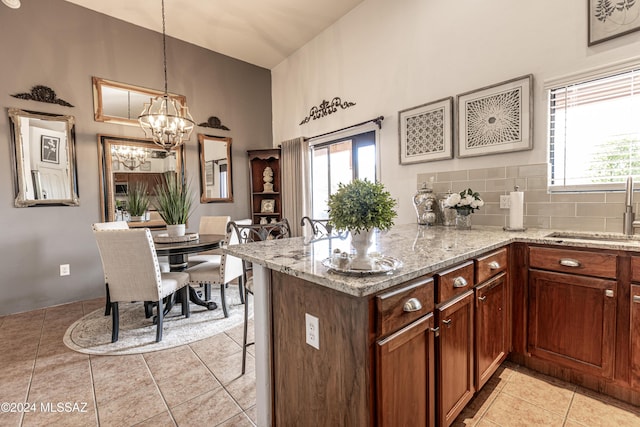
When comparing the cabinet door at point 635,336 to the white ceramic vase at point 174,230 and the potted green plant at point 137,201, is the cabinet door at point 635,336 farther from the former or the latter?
the potted green plant at point 137,201

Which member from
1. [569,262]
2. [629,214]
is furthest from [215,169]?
[629,214]

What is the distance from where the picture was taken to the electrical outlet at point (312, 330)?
1063mm

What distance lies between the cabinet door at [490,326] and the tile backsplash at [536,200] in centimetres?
78

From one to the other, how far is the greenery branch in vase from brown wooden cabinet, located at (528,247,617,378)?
1.36 m

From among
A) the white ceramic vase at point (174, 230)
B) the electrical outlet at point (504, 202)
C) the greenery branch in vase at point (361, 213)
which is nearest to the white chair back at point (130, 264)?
the white ceramic vase at point (174, 230)

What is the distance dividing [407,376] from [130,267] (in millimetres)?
2201

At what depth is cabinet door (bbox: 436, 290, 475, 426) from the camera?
4.05ft

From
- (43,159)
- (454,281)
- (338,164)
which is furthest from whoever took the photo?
(338,164)

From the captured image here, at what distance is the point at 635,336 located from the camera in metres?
1.49

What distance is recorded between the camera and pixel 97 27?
3.42 m

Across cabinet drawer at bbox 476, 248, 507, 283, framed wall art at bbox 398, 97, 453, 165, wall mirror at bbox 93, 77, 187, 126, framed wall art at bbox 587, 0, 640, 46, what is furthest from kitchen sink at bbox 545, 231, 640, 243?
wall mirror at bbox 93, 77, 187, 126

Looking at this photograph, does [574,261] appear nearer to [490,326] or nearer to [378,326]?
[490,326]

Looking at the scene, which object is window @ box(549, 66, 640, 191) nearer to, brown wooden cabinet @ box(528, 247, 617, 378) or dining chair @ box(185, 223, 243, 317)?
brown wooden cabinet @ box(528, 247, 617, 378)

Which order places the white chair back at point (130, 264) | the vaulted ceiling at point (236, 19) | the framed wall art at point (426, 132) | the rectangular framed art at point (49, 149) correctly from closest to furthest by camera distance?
the white chair back at point (130, 264) < the framed wall art at point (426, 132) < the rectangular framed art at point (49, 149) < the vaulted ceiling at point (236, 19)
